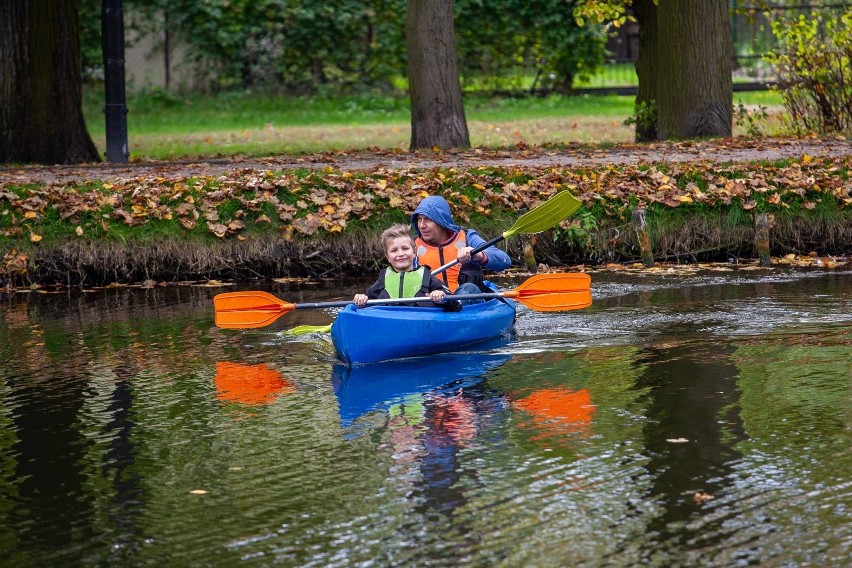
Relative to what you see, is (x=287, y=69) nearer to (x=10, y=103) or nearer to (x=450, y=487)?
(x=10, y=103)

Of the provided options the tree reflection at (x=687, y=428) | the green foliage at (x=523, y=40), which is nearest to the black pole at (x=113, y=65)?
the tree reflection at (x=687, y=428)

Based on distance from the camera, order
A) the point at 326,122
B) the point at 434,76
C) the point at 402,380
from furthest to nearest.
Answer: the point at 326,122 → the point at 434,76 → the point at 402,380

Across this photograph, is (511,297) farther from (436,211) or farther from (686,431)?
(686,431)

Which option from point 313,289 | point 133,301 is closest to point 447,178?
point 313,289

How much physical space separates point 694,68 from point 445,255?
810 centimetres

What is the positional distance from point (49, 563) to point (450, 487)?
1.80 m

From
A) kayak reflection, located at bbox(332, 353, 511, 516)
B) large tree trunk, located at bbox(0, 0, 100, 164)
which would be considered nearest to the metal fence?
large tree trunk, located at bbox(0, 0, 100, 164)

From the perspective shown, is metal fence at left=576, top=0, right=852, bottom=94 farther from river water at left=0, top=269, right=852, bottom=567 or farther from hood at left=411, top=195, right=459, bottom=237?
river water at left=0, top=269, right=852, bottom=567

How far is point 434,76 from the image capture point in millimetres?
17266

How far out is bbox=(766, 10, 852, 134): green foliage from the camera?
1823 cm

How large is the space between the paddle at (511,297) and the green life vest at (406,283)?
0.39m

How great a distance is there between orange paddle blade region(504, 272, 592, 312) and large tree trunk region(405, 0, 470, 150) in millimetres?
7581

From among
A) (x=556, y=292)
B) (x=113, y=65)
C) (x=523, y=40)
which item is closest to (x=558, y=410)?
(x=556, y=292)

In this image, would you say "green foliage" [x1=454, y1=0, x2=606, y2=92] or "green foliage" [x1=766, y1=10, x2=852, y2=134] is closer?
"green foliage" [x1=766, y1=10, x2=852, y2=134]
